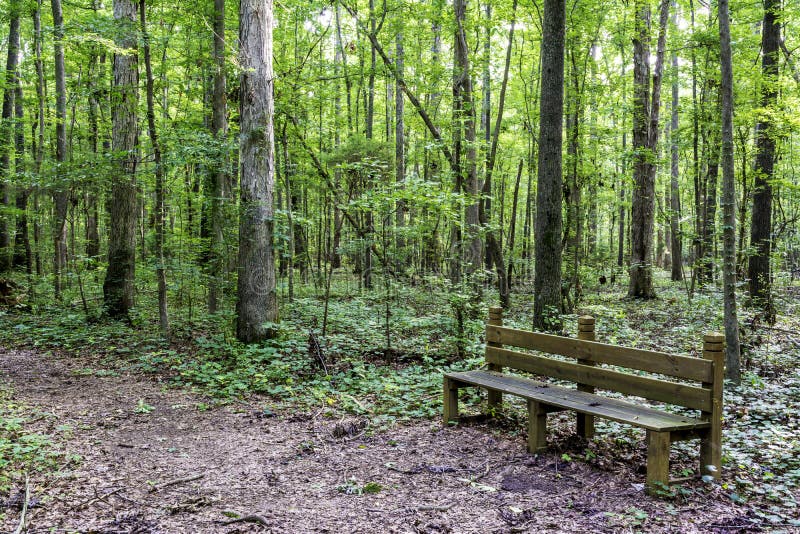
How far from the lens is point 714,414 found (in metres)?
3.73

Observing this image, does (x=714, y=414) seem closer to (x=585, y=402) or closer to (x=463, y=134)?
(x=585, y=402)

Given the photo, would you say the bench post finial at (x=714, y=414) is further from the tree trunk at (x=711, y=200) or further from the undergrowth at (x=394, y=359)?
the tree trunk at (x=711, y=200)

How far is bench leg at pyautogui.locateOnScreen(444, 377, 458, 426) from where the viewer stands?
5344 millimetres

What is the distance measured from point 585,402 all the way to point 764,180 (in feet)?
29.8

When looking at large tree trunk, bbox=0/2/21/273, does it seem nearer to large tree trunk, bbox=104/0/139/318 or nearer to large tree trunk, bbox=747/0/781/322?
large tree trunk, bbox=104/0/139/318

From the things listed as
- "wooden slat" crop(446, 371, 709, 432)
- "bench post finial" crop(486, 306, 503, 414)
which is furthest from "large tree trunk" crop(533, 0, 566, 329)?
"wooden slat" crop(446, 371, 709, 432)

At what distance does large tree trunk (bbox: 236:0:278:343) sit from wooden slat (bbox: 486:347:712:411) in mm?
4184

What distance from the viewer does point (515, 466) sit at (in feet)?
13.9

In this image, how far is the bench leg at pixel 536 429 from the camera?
4.42 metres

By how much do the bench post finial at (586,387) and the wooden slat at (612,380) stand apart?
0.16 metres

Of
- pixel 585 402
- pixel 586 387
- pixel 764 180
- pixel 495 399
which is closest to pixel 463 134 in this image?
pixel 764 180

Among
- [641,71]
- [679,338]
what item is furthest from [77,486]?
[641,71]

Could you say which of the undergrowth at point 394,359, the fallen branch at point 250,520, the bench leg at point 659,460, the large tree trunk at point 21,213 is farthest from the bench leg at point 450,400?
the large tree trunk at point 21,213

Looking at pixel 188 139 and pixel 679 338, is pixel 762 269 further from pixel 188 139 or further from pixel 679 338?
pixel 188 139
